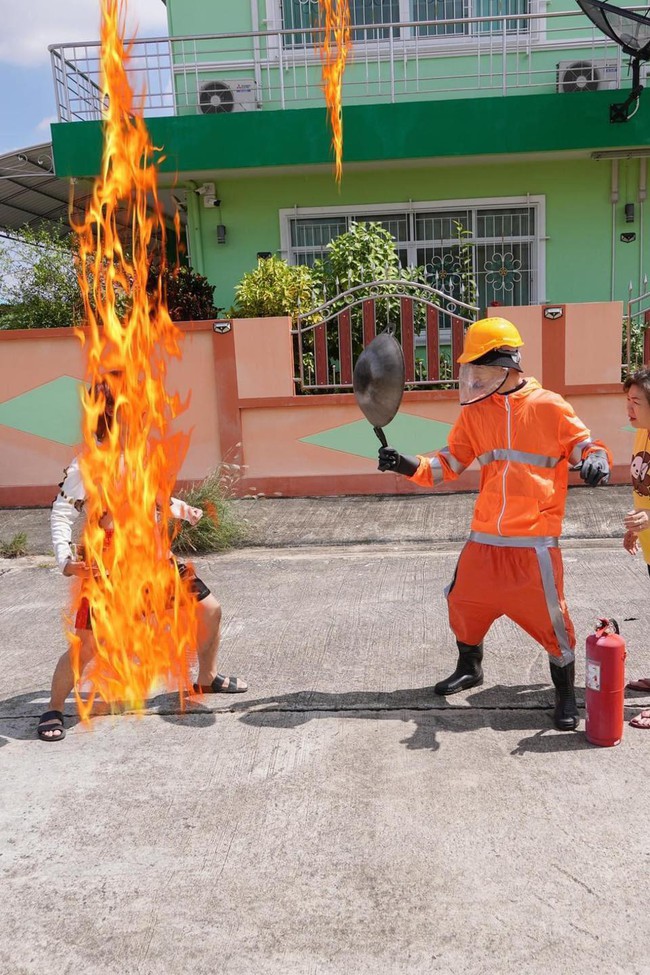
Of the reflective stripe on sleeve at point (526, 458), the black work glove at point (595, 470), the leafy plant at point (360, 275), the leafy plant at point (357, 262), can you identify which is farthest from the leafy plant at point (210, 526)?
the black work glove at point (595, 470)

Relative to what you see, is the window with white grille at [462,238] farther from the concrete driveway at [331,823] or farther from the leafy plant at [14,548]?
the concrete driveway at [331,823]

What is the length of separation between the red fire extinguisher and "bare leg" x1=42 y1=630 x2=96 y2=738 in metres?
2.11

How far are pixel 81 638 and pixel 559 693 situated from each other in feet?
6.89

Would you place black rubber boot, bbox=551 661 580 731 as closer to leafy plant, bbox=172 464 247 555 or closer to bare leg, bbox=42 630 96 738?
bare leg, bbox=42 630 96 738

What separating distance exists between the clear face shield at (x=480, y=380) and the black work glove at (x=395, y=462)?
1.20 feet

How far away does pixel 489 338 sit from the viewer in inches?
145

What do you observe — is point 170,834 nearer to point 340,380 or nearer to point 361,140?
point 340,380

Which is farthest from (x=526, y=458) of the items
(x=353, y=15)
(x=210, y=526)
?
(x=353, y=15)

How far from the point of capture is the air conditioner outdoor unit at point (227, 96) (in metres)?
11.0

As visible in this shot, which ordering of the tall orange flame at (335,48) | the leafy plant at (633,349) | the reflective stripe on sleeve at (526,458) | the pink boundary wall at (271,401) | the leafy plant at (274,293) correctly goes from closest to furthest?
the reflective stripe on sleeve at (526,458), the pink boundary wall at (271,401), the leafy plant at (633,349), the leafy plant at (274,293), the tall orange flame at (335,48)

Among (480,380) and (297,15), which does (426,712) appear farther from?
(297,15)

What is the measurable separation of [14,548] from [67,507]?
12.4 ft

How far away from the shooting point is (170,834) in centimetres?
296

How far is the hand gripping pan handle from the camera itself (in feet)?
11.8
